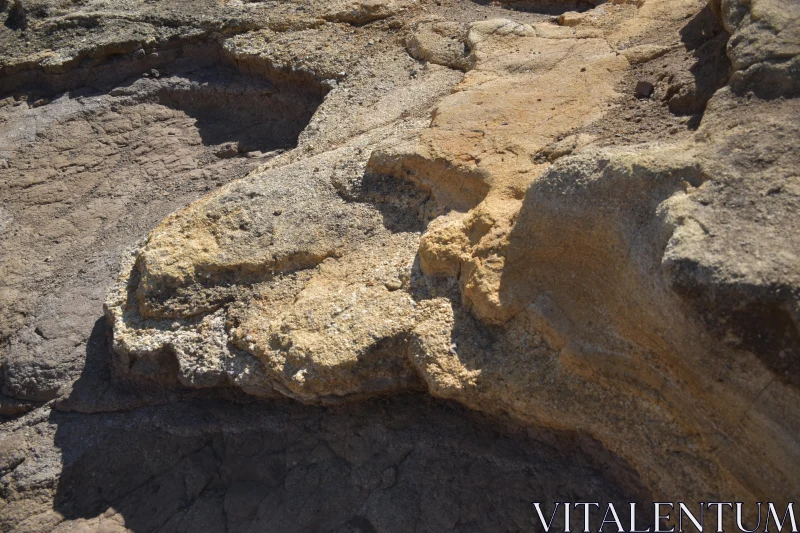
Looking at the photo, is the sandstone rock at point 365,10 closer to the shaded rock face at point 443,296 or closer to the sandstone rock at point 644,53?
the shaded rock face at point 443,296

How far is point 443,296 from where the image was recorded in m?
2.18

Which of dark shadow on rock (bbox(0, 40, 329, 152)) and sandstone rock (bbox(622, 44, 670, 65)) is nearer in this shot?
sandstone rock (bbox(622, 44, 670, 65))

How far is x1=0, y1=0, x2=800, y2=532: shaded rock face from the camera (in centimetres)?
176

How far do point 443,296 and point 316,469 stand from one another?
75 cm

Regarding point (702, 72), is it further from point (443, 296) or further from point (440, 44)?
point (440, 44)

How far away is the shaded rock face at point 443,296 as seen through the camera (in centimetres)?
176

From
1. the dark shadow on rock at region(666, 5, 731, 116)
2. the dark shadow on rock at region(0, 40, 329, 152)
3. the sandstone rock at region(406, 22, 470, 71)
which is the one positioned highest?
the dark shadow on rock at region(666, 5, 731, 116)

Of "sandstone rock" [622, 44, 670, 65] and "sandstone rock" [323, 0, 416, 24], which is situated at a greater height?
"sandstone rock" [622, 44, 670, 65]

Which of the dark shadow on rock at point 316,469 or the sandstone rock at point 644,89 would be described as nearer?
the dark shadow on rock at point 316,469

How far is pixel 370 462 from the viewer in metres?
2.35

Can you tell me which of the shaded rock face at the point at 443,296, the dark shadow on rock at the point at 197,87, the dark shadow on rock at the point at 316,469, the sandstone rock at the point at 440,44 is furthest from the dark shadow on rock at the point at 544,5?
the dark shadow on rock at the point at 316,469

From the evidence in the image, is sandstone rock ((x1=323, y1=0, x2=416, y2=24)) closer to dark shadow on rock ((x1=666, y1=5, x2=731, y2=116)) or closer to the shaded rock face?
the shaded rock face

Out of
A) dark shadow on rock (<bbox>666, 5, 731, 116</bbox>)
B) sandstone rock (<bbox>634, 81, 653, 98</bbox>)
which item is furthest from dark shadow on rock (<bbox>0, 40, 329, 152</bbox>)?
dark shadow on rock (<bbox>666, 5, 731, 116</bbox>)

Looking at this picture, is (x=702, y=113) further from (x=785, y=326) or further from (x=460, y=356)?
(x=460, y=356)
